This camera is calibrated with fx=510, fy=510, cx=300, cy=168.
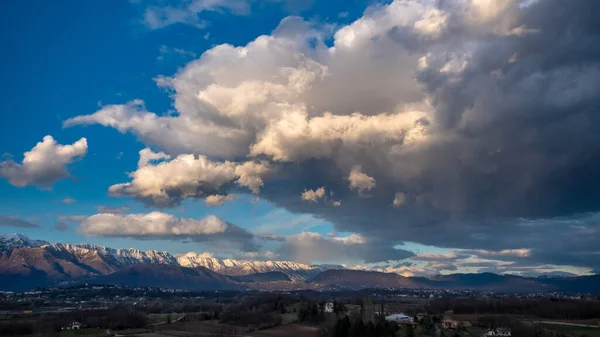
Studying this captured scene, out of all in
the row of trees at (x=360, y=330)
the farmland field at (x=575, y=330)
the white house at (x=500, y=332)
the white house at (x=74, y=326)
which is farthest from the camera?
the white house at (x=74, y=326)

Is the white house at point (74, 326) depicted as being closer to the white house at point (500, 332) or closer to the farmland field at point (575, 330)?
the white house at point (500, 332)

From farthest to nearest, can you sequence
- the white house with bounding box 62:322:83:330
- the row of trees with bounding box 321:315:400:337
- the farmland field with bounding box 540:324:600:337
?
the white house with bounding box 62:322:83:330 → the farmland field with bounding box 540:324:600:337 → the row of trees with bounding box 321:315:400:337

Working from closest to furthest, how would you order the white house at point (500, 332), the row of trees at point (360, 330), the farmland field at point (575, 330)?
the row of trees at point (360, 330), the white house at point (500, 332), the farmland field at point (575, 330)

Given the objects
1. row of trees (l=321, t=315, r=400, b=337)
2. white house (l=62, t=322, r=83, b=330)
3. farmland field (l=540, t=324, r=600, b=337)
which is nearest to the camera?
row of trees (l=321, t=315, r=400, b=337)

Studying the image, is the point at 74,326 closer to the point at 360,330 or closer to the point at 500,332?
the point at 360,330

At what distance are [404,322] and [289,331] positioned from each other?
38.3 meters

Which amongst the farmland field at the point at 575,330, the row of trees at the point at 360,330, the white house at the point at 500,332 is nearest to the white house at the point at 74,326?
the row of trees at the point at 360,330

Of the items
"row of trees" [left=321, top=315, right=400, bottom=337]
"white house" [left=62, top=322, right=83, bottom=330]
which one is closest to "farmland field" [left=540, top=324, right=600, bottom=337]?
"row of trees" [left=321, top=315, right=400, bottom=337]

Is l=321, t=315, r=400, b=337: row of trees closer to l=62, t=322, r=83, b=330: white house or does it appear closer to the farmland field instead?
the farmland field

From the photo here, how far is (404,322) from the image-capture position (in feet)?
555

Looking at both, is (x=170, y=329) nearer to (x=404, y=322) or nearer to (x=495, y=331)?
(x=404, y=322)

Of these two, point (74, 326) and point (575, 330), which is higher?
point (575, 330)

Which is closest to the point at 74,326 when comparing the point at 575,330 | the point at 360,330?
the point at 360,330

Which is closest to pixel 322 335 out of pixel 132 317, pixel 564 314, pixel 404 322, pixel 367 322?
pixel 367 322
